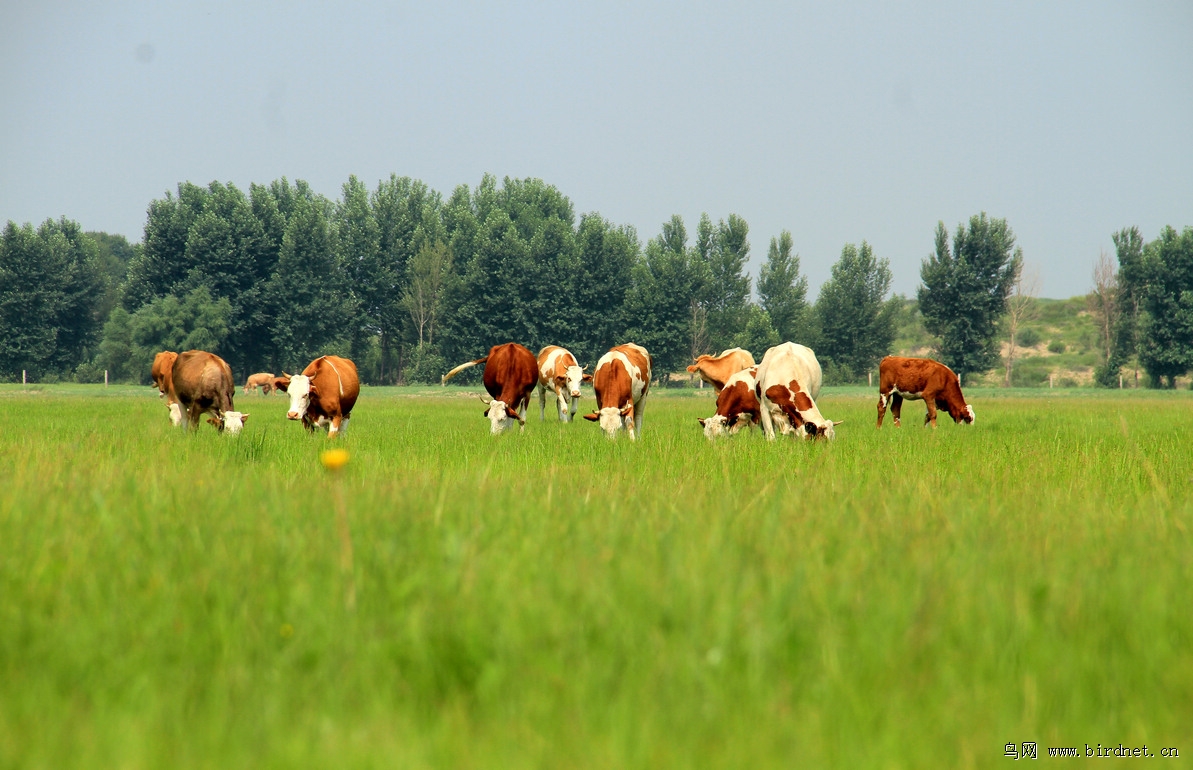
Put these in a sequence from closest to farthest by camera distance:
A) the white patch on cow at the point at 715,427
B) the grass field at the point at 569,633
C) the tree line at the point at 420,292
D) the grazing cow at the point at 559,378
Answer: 1. the grass field at the point at 569,633
2. the white patch on cow at the point at 715,427
3. the grazing cow at the point at 559,378
4. the tree line at the point at 420,292

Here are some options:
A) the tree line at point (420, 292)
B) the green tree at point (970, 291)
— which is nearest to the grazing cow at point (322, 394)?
the tree line at point (420, 292)

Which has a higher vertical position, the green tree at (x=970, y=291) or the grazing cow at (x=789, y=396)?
the green tree at (x=970, y=291)

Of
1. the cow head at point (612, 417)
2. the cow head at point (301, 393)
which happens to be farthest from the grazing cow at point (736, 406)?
the cow head at point (301, 393)

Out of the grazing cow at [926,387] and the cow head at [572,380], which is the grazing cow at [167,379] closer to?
the cow head at [572,380]

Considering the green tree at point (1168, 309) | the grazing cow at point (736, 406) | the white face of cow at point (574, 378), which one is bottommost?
the grazing cow at point (736, 406)

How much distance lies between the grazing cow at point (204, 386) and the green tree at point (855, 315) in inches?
2730

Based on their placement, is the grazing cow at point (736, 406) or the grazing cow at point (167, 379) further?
the grazing cow at point (167, 379)

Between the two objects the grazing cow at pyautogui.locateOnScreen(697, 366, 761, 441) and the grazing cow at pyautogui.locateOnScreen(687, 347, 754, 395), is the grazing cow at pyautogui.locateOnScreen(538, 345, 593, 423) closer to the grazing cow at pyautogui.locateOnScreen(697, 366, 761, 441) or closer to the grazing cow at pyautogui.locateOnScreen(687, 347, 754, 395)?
the grazing cow at pyautogui.locateOnScreen(687, 347, 754, 395)

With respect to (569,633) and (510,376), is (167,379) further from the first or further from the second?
(569,633)

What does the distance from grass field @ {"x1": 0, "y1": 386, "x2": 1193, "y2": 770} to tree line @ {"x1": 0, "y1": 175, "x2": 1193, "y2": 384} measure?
200 ft

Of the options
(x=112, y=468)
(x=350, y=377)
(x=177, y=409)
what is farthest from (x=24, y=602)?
(x=177, y=409)

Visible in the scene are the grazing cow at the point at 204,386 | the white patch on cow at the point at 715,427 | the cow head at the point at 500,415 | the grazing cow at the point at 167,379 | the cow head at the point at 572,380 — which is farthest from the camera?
the grazing cow at the point at 167,379

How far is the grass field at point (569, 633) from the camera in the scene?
223 centimetres

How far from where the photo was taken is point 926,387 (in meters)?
19.4
